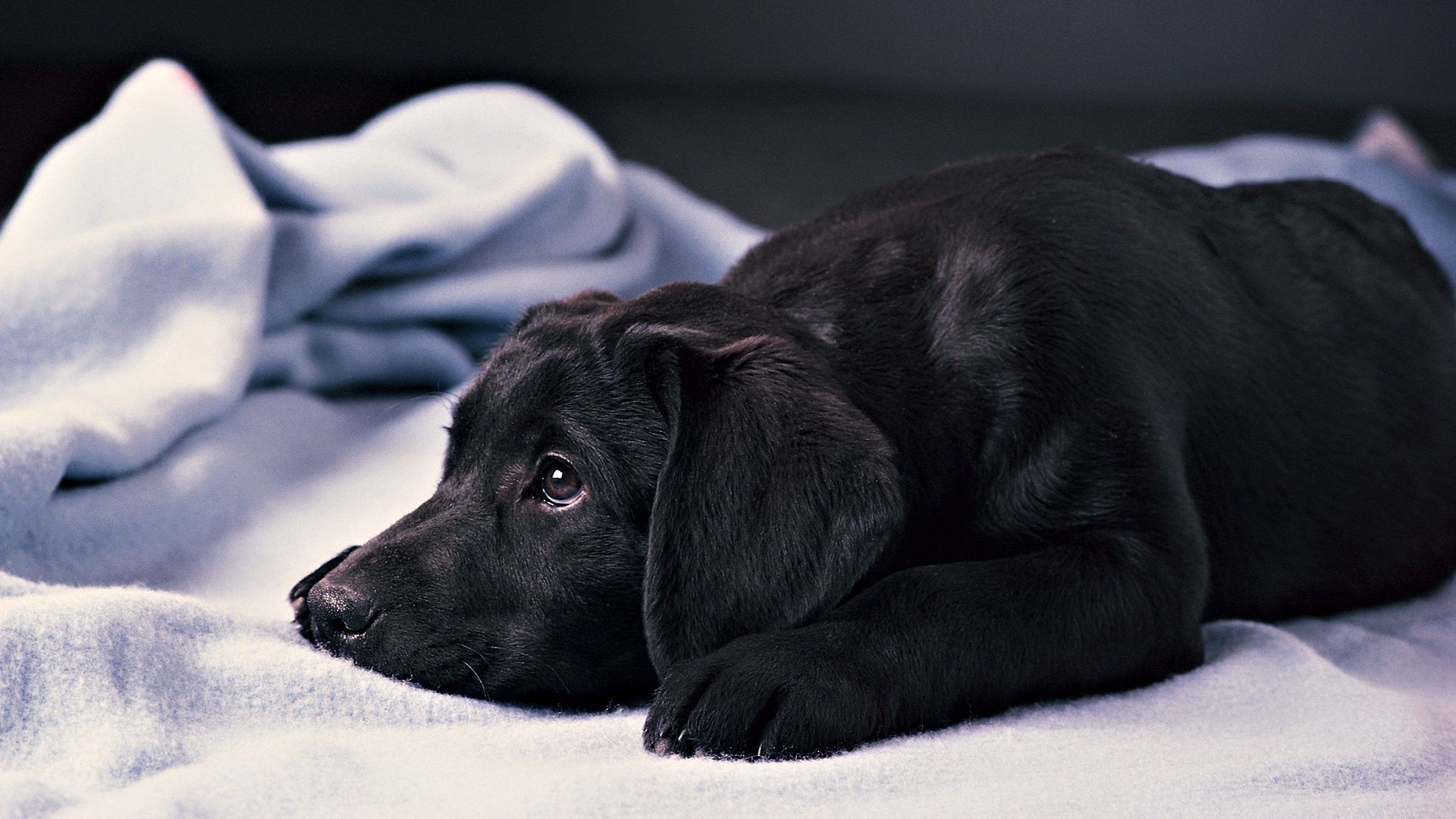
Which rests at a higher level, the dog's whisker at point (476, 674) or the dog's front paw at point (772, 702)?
the dog's front paw at point (772, 702)

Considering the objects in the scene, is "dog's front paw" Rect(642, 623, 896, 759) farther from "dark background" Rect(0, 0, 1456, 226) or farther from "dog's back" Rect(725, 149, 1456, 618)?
"dark background" Rect(0, 0, 1456, 226)

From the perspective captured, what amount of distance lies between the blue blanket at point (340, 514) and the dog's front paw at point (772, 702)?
39mm

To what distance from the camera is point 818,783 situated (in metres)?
1.24

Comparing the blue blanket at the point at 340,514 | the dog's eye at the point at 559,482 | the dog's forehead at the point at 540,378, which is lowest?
the blue blanket at the point at 340,514

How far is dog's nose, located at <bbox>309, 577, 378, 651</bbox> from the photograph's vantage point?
5.09 feet

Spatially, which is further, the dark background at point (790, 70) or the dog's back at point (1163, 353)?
the dark background at point (790, 70)

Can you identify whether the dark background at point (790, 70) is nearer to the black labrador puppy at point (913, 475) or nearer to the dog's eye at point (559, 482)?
the black labrador puppy at point (913, 475)

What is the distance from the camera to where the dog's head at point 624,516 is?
1.46 m

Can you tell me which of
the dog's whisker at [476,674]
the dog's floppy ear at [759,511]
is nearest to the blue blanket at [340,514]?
the dog's whisker at [476,674]

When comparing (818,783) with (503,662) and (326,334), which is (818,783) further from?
(326,334)

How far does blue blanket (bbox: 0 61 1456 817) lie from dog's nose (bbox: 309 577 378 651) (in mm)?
40

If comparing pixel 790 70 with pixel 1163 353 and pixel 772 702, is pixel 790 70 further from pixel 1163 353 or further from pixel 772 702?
pixel 772 702

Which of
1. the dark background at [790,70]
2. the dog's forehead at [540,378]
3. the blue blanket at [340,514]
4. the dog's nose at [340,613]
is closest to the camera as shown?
the blue blanket at [340,514]

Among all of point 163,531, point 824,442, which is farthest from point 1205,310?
point 163,531
